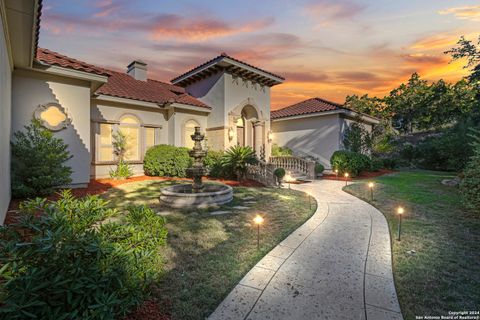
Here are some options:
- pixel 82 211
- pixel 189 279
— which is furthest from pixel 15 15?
pixel 189 279

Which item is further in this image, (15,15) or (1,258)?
(15,15)

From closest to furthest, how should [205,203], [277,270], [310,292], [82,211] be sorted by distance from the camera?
[82,211], [310,292], [277,270], [205,203]

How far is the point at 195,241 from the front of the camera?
15.4ft

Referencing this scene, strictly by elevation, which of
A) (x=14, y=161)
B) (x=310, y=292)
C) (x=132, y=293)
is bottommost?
(x=310, y=292)

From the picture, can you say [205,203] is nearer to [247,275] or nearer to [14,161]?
[247,275]

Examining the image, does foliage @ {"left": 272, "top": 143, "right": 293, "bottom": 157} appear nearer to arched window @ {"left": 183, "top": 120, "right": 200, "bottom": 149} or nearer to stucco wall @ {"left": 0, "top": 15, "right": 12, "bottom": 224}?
arched window @ {"left": 183, "top": 120, "right": 200, "bottom": 149}

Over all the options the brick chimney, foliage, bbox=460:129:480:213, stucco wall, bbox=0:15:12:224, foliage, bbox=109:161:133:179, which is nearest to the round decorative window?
stucco wall, bbox=0:15:12:224

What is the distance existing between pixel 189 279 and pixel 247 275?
0.85 meters

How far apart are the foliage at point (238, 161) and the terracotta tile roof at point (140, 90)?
4922 mm

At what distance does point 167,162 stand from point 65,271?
11417 mm

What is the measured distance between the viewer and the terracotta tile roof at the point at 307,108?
1787 centimetres

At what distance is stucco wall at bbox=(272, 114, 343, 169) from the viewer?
58.3 ft

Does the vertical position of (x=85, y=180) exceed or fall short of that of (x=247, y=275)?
it exceeds it

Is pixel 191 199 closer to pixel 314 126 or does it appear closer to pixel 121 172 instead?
pixel 121 172
